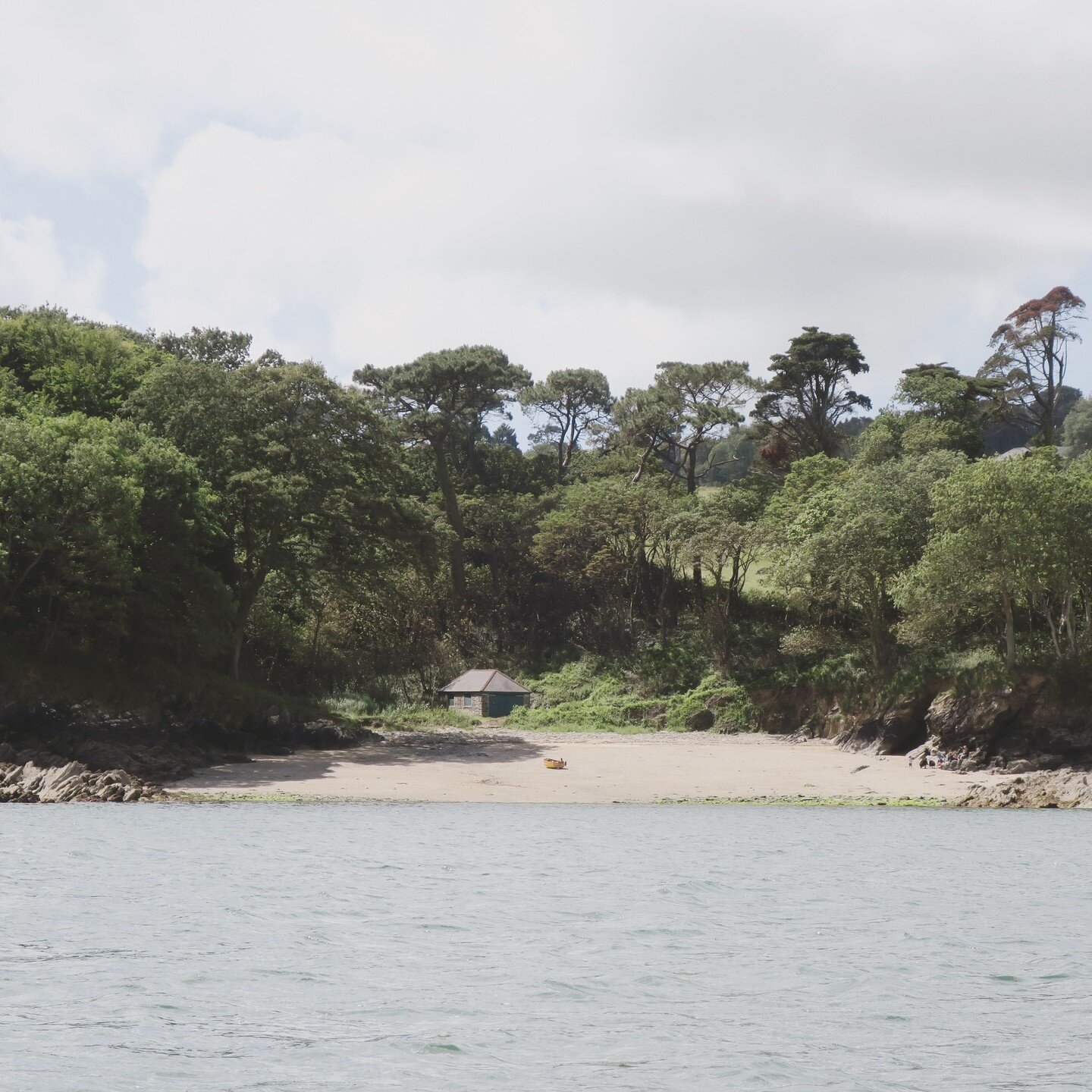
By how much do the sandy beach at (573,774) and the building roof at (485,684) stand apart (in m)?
7.52

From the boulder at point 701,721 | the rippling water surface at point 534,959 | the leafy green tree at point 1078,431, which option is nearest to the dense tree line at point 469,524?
the boulder at point 701,721

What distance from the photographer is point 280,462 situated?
34.3 metres

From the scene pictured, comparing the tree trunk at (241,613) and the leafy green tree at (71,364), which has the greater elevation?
the leafy green tree at (71,364)

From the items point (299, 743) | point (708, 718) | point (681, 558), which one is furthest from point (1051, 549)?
point (299, 743)

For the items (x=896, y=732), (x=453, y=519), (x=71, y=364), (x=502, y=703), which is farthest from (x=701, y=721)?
(x=71, y=364)

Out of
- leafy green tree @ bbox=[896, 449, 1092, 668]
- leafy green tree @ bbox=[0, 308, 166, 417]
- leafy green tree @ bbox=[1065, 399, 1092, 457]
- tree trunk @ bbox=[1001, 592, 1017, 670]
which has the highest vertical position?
leafy green tree @ bbox=[1065, 399, 1092, 457]

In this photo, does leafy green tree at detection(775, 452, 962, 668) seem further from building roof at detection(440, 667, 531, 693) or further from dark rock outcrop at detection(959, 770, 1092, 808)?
building roof at detection(440, 667, 531, 693)

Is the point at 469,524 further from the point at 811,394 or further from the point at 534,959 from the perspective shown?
the point at 534,959

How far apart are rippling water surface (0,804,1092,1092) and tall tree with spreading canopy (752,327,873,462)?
3924 cm

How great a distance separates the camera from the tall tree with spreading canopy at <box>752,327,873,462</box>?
56.6 m

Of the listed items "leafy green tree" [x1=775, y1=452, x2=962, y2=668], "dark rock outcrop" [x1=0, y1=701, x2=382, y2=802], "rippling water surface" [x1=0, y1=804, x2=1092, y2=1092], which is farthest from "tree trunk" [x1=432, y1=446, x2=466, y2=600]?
"rippling water surface" [x1=0, y1=804, x2=1092, y2=1092]

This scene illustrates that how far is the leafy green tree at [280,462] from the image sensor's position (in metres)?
33.5

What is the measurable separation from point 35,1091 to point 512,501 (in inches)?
1816

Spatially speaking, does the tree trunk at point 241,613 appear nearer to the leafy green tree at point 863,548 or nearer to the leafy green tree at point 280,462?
the leafy green tree at point 280,462
